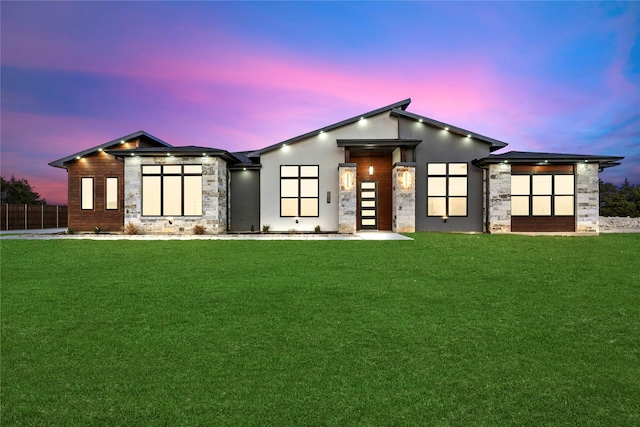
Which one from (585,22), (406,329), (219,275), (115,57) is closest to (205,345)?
(406,329)

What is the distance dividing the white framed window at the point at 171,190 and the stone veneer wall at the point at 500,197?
1372 cm

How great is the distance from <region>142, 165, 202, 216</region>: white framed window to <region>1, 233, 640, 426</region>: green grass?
9164mm

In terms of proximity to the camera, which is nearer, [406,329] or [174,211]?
[406,329]

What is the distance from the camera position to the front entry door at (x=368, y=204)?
1823 cm

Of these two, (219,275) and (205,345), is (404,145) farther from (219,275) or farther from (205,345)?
(205,345)

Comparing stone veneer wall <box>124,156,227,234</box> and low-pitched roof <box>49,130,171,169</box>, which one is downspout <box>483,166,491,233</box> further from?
low-pitched roof <box>49,130,171,169</box>

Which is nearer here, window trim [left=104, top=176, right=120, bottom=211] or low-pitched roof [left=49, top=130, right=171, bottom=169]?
low-pitched roof [left=49, top=130, right=171, bottom=169]

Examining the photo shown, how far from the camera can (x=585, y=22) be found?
24.2m

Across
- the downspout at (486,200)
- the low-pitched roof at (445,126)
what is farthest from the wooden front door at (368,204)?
the downspout at (486,200)

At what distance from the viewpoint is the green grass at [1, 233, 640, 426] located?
8.07 ft

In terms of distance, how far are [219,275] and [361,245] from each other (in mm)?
5784

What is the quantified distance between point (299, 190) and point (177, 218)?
5926 mm

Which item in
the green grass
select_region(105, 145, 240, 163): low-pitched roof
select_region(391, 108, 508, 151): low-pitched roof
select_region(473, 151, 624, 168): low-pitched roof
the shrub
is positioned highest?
select_region(391, 108, 508, 151): low-pitched roof

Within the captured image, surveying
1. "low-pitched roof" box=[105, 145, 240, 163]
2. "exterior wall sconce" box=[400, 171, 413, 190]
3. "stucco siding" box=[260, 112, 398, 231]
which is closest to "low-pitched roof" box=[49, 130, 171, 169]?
"low-pitched roof" box=[105, 145, 240, 163]
